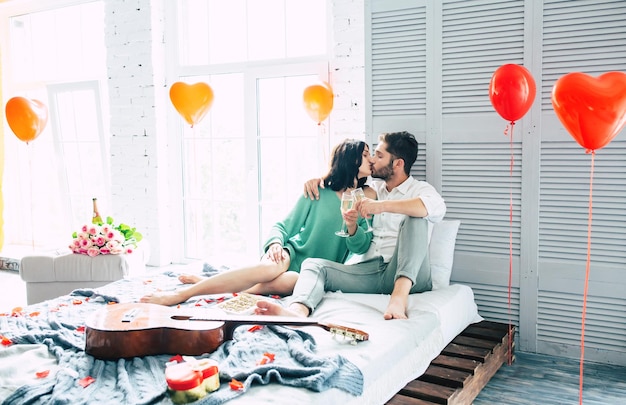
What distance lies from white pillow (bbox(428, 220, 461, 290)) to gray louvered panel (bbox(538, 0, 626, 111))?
0.78m

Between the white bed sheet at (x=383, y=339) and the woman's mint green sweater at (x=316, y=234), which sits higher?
the woman's mint green sweater at (x=316, y=234)

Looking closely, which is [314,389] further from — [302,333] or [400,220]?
[400,220]

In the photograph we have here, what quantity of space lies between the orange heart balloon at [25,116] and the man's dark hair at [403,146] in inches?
112

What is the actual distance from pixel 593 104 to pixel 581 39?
78 cm

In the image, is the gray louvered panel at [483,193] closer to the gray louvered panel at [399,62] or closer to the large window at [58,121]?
the gray louvered panel at [399,62]

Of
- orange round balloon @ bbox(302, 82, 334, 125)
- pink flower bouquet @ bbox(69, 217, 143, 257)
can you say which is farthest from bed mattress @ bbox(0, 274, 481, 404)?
orange round balloon @ bbox(302, 82, 334, 125)

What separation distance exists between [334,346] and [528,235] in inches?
53.6

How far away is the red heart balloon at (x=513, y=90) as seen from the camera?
8.68 feet

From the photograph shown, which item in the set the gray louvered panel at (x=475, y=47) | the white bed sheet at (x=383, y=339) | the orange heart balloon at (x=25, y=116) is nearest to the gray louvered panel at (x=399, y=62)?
the gray louvered panel at (x=475, y=47)

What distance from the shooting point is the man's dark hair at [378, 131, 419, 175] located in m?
3.14

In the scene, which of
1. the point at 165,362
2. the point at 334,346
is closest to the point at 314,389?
the point at 334,346

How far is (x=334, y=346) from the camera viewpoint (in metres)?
2.20

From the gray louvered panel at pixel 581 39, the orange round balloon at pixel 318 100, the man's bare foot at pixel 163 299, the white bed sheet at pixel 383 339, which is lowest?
the white bed sheet at pixel 383 339

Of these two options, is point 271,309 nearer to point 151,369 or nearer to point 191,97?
point 151,369
